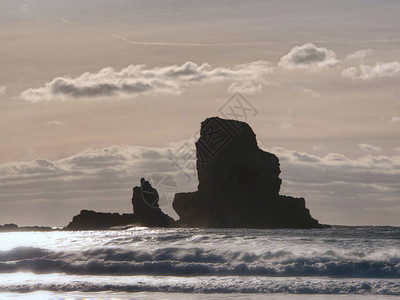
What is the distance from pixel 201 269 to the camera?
123 ft

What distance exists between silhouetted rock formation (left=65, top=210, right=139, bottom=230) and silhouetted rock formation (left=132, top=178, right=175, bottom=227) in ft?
38.7

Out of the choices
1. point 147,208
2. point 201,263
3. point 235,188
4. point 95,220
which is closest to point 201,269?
point 201,263

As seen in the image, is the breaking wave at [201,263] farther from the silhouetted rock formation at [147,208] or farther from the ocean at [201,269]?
the silhouetted rock formation at [147,208]

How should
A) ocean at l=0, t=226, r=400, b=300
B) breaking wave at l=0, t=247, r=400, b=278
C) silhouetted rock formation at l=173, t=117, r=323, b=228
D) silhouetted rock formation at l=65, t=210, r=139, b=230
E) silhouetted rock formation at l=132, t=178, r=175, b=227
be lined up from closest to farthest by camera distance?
ocean at l=0, t=226, r=400, b=300 → breaking wave at l=0, t=247, r=400, b=278 → silhouetted rock formation at l=173, t=117, r=323, b=228 → silhouetted rock formation at l=132, t=178, r=175, b=227 → silhouetted rock formation at l=65, t=210, r=139, b=230

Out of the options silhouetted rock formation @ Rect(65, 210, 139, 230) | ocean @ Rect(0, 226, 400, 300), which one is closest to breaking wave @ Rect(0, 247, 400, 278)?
ocean @ Rect(0, 226, 400, 300)

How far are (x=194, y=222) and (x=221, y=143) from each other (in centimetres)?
1839

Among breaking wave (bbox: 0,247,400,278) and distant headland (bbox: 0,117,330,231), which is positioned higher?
distant headland (bbox: 0,117,330,231)

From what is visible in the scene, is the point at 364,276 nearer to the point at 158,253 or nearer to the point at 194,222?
the point at 158,253

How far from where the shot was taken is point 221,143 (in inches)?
5984

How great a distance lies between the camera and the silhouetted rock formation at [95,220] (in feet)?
584

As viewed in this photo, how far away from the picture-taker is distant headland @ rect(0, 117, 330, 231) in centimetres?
14712

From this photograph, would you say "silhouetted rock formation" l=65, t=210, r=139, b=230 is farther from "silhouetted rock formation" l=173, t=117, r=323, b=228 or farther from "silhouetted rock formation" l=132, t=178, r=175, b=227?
"silhouetted rock formation" l=173, t=117, r=323, b=228

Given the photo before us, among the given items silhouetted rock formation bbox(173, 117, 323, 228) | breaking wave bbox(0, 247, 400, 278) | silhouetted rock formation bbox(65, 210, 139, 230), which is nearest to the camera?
breaking wave bbox(0, 247, 400, 278)

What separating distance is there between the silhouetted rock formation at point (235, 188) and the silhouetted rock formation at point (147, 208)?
34.4ft
